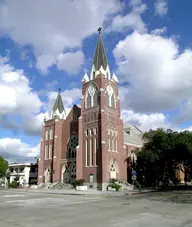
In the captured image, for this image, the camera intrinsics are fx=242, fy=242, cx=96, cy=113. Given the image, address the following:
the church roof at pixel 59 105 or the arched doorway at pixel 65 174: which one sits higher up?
the church roof at pixel 59 105

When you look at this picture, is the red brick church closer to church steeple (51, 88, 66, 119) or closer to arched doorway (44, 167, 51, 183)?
arched doorway (44, 167, 51, 183)

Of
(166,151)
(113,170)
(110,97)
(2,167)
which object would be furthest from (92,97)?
(2,167)

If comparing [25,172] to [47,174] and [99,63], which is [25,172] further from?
[99,63]

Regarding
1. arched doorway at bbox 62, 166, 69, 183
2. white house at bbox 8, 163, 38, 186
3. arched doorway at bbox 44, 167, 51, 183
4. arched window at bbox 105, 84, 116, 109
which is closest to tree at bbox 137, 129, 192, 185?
arched window at bbox 105, 84, 116, 109

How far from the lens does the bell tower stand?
42.8m

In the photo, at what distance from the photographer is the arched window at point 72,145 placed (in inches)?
1983

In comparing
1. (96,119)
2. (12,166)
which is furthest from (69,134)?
(12,166)

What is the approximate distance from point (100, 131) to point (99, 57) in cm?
1741

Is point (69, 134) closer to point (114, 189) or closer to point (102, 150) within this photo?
point (102, 150)

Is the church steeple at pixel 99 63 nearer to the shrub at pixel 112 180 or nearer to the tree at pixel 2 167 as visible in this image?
the shrub at pixel 112 180

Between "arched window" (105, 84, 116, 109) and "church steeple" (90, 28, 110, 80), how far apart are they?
A: 9.05 feet

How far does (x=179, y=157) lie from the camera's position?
4084 centimetres

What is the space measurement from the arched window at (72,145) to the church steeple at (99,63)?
13333mm

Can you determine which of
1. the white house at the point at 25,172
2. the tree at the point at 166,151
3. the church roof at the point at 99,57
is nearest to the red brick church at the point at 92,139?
the church roof at the point at 99,57
